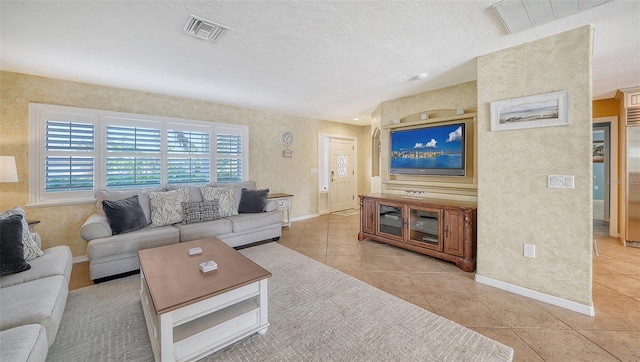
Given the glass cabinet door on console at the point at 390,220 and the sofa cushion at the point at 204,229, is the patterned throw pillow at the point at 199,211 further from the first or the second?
the glass cabinet door on console at the point at 390,220

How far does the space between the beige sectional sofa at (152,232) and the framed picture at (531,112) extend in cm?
325

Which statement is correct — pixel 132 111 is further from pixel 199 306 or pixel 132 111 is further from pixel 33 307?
pixel 199 306

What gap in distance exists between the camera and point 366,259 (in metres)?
3.39

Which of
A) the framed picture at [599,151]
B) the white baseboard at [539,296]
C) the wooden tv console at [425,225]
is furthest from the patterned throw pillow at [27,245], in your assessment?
the framed picture at [599,151]

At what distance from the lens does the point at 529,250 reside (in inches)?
95.1

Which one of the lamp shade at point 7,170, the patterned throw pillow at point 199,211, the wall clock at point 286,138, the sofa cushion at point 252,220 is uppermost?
the wall clock at point 286,138

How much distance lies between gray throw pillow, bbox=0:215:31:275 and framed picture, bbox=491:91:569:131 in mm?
4293

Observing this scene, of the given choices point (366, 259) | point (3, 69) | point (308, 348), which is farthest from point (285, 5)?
point (3, 69)

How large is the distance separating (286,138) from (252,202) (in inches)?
75.7

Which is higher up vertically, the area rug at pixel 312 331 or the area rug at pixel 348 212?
the area rug at pixel 348 212

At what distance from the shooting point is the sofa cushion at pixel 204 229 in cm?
328

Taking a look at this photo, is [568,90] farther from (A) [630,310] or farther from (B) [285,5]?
(B) [285,5]

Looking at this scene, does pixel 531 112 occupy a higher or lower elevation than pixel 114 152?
higher

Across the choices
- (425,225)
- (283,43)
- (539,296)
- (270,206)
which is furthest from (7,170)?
(539,296)
